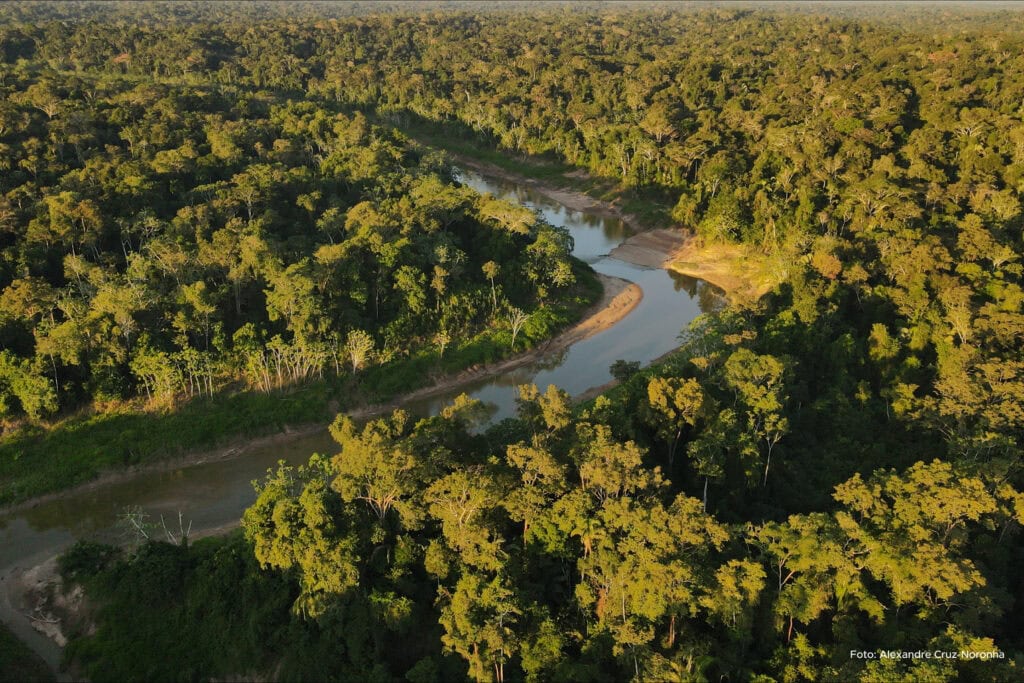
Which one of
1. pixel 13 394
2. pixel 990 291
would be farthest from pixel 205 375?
pixel 990 291

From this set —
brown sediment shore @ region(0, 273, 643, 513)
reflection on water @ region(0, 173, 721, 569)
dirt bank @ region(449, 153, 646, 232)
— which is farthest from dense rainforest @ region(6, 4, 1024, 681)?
dirt bank @ region(449, 153, 646, 232)

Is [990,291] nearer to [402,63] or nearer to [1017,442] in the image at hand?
[1017,442]

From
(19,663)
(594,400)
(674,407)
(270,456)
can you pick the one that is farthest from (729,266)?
(19,663)

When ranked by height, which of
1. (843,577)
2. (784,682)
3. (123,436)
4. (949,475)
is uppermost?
(949,475)

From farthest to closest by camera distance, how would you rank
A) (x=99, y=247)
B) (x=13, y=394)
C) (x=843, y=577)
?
(x=99, y=247) → (x=13, y=394) → (x=843, y=577)

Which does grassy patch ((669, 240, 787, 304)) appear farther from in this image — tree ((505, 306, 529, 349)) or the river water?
tree ((505, 306, 529, 349))

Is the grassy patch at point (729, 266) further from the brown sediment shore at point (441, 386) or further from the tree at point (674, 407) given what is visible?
the tree at point (674, 407)

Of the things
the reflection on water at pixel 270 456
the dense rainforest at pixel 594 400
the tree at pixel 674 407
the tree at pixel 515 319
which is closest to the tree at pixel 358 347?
the dense rainforest at pixel 594 400
